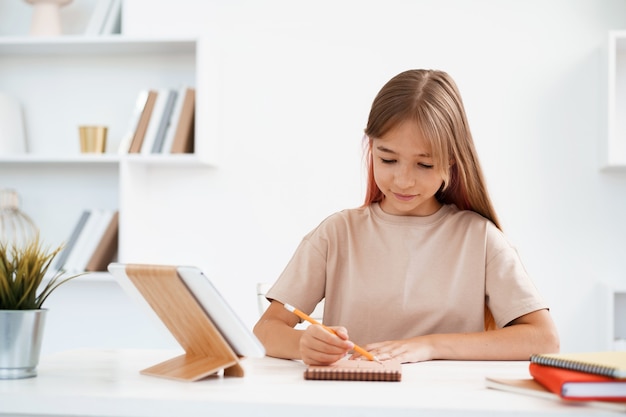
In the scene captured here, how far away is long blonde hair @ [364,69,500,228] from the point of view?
5.76ft

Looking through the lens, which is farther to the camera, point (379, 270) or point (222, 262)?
point (222, 262)

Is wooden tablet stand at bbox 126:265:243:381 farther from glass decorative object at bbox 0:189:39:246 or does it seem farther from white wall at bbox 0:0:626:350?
glass decorative object at bbox 0:189:39:246

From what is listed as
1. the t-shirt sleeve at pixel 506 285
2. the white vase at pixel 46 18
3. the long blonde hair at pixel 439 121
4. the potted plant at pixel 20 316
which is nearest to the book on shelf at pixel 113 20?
the white vase at pixel 46 18

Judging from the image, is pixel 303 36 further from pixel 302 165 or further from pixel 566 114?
pixel 566 114

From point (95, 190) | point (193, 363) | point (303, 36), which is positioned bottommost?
point (193, 363)

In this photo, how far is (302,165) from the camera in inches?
130

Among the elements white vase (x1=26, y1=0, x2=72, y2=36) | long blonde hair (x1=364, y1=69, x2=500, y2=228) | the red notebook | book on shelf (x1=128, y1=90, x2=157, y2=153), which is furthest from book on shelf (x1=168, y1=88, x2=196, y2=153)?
the red notebook

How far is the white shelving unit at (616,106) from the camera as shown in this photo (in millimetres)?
2955

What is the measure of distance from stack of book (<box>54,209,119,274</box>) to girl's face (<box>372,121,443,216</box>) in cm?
167

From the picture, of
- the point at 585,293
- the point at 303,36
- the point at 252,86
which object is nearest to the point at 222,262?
the point at 252,86

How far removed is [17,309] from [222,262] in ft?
6.66

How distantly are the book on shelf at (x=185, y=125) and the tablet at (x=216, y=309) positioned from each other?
6.11ft

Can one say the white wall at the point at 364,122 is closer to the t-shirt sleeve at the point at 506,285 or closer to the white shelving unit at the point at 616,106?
the white shelving unit at the point at 616,106

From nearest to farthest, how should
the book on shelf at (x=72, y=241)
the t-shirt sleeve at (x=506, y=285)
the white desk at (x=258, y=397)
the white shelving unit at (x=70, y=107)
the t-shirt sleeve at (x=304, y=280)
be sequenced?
the white desk at (x=258, y=397) → the t-shirt sleeve at (x=506, y=285) → the t-shirt sleeve at (x=304, y=280) → the book on shelf at (x=72, y=241) → the white shelving unit at (x=70, y=107)
